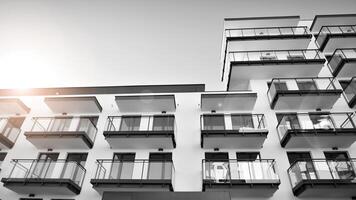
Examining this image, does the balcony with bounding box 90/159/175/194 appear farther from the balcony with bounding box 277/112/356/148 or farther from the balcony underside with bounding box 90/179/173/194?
the balcony with bounding box 277/112/356/148

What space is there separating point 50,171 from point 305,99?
14882 mm

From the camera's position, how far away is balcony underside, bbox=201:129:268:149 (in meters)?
14.0

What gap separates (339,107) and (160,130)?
10.8 m

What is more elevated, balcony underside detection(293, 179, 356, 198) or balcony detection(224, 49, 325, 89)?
balcony detection(224, 49, 325, 89)

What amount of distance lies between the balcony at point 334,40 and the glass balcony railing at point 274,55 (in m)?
0.89

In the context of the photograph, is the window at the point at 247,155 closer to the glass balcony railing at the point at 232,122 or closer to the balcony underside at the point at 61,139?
the glass balcony railing at the point at 232,122

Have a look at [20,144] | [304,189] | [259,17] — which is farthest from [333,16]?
[20,144]

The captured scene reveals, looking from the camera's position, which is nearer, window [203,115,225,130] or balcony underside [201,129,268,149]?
balcony underside [201,129,268,149]

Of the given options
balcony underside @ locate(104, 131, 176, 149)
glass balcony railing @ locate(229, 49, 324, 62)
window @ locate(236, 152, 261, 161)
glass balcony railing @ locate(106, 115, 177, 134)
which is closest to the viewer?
window @ locate(236, 152, 261, 161)

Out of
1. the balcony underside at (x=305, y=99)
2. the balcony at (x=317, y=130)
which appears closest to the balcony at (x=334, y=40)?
the balcony underside at (x=305, y=99)

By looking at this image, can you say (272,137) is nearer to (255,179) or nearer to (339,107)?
(255,179)

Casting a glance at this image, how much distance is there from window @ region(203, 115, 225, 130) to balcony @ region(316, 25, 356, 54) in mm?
9348

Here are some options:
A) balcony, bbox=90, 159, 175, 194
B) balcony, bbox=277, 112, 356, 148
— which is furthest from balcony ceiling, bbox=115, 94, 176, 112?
balcony, bbox=277, 112, 356, 148

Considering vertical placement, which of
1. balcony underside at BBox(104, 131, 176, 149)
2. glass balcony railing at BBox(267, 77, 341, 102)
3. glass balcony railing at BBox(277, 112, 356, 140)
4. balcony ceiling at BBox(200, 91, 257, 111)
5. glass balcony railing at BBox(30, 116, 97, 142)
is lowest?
balcony underside at BBox(104, 131, 176, 149)
